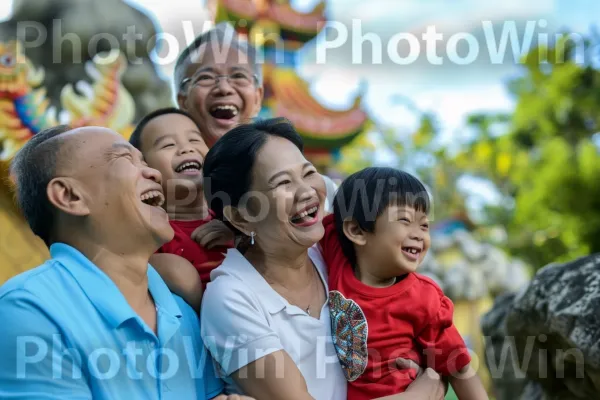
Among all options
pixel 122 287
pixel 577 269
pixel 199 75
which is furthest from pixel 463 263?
pixel 122 287

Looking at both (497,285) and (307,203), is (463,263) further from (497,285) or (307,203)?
(307,203)

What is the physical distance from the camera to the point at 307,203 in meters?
1.94

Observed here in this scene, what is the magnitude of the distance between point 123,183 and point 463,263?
845cm

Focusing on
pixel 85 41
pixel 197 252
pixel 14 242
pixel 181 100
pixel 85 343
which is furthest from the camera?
pixel 85 41

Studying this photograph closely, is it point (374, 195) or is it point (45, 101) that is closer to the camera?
point (374, 195)

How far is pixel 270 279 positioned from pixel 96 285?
0.48 m

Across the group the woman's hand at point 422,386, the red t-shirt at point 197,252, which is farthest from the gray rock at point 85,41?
the woman's hand at point 422,386

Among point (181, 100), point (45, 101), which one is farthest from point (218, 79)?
point (45, 101)

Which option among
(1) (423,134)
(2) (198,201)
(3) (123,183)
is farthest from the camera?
(1) (423,134)

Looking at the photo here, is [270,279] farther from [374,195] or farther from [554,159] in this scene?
[554,159]

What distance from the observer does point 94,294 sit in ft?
5.68

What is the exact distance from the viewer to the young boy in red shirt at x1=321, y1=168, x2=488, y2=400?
6.43 feet

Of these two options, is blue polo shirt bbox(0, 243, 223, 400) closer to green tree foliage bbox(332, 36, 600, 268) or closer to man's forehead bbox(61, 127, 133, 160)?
man's forehead bbox(61, 127, 133, 160)

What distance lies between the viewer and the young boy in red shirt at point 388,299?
6.43ft
